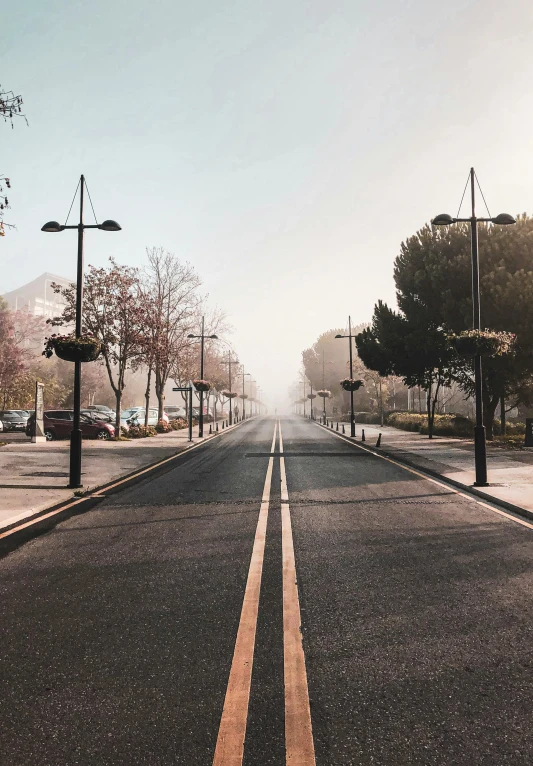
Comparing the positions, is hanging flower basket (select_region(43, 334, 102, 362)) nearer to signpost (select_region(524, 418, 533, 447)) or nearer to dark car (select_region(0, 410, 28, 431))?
signpost (select_region(524, 418, 533, 447))

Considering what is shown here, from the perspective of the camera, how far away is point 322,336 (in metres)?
110

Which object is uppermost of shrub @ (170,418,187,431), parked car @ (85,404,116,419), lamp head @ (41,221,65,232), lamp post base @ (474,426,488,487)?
lamp head @ (41,221,65,232)

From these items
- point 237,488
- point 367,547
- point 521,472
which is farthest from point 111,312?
point 367,547

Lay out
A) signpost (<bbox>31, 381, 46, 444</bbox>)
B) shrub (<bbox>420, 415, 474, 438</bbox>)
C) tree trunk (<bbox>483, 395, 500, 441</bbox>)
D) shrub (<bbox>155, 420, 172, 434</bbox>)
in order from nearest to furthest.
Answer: signpost (<bbox>31, 381, 46, 444</bbox>), tree trunk (<bbox>483, 395, 500, 441</bbox>), shrub (<bbox>420, 415, 474, 438</bbox>), shrub (<bbox>155, 420, 172, 434</bbox>)

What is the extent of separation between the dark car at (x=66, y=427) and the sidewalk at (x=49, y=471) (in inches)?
232

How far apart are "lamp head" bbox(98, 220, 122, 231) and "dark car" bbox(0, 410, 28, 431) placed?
34.5 m

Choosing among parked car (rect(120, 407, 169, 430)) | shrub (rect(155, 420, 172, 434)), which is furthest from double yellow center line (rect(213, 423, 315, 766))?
parked car (rect(120, 407, 169, 430))

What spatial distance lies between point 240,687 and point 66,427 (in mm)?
30481

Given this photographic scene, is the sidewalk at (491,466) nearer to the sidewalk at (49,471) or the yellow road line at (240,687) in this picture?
the yellow road line at (240,687)

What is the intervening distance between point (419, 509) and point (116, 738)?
25.8 ft

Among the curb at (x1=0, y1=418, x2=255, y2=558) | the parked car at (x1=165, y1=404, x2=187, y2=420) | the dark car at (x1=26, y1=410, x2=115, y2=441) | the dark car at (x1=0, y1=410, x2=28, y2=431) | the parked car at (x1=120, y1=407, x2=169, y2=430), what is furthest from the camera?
the parked car at (x1=165, y1=404, x2=187, y2=420)

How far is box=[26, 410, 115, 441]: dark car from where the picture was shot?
3142 cm

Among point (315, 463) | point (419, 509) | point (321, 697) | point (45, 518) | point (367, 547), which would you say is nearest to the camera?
point (321, 697)

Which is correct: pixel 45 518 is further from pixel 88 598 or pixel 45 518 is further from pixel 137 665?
pixel 137 665
